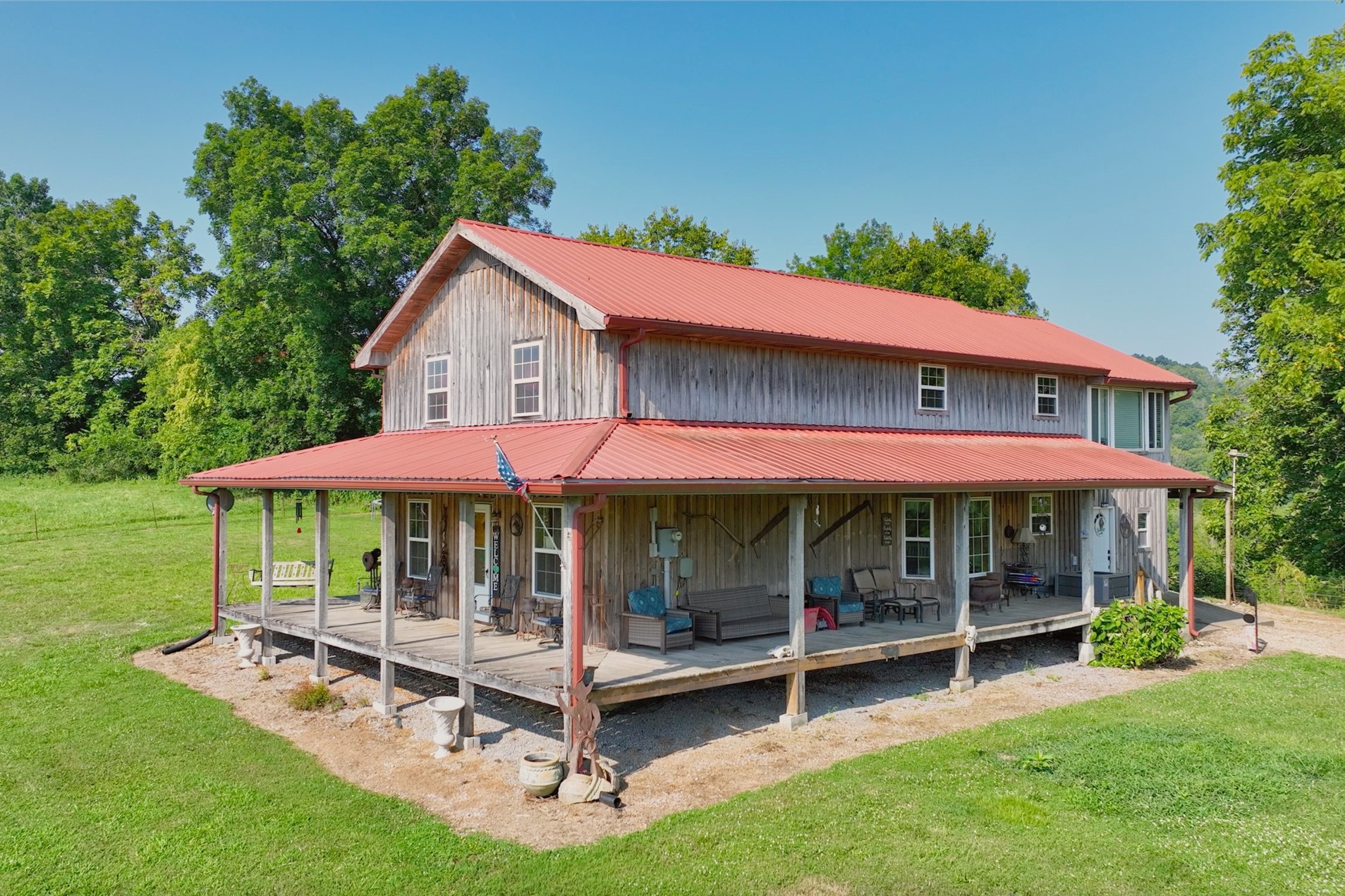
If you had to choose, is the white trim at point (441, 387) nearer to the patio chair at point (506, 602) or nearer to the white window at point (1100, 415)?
the patio chair at point (506, 602)

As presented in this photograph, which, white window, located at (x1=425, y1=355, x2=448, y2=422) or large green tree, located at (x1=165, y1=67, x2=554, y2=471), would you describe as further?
large green tree, located at (x1=165, y1=67, x2=554, y2=471)

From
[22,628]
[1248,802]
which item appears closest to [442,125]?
[22,628]

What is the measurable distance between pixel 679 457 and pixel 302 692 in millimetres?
6615

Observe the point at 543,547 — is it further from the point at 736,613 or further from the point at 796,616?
the point at 796,616

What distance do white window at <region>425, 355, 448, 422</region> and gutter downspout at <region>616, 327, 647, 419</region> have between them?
4.84 meters

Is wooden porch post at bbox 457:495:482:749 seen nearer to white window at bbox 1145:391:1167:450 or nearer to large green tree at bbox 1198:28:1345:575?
white window at bbox 1145:391:1167:450

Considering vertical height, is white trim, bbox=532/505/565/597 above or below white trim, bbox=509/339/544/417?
below

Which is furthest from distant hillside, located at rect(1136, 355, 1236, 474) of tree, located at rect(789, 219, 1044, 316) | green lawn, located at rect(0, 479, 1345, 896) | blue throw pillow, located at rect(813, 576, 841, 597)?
green lawn, located at rect(0, 479, 1345, 896)

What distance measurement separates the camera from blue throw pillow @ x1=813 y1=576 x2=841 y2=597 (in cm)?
1461

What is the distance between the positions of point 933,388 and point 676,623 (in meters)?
7.79

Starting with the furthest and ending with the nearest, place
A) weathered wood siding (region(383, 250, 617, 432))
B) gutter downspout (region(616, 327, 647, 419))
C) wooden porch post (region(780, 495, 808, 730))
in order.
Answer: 1. weathered wood siding (region(383, 250, 617, 432))
2. gutter downspout (region(616, 327, 647, 419))
3. wooden porch post (region(780, 495, 808, 730))

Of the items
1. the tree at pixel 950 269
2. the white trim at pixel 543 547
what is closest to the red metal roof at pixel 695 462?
the white trim at pixel 543 547

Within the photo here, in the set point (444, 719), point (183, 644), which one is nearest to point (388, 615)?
point (444, 719)

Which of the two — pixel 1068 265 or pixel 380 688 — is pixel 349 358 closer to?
pixel 380 688
